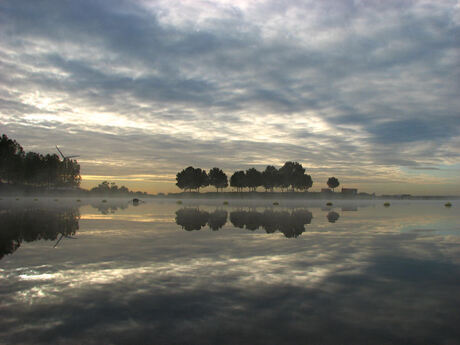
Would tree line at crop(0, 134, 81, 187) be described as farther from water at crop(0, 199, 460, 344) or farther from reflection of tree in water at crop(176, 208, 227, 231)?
water at crop(0, 199, 460, 344)

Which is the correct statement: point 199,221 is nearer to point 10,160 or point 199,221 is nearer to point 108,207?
point 108,207

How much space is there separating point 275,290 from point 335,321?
3144 mm

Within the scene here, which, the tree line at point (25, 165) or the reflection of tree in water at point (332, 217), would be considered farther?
the tree line at point (25, 165)

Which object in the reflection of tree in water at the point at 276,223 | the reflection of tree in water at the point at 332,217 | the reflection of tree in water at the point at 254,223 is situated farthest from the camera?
the reflection of tree in water at the point at 332,217

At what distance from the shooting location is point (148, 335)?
8.10m

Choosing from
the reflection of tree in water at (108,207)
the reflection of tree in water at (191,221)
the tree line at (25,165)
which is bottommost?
the reflection of tree in water at (108,207)

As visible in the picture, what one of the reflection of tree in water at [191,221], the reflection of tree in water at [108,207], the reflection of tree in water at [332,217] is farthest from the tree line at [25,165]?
the reflection of tree in water at [332,217]

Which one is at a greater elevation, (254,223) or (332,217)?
(332,217)

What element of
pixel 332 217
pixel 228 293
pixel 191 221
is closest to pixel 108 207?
pixel 191 221

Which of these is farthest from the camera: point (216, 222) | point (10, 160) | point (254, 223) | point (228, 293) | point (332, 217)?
point (10, 160)

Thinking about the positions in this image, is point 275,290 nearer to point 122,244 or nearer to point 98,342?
point 98,342

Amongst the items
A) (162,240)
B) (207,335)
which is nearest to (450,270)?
(207,335)

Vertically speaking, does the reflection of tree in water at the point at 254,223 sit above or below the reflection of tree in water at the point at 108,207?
above

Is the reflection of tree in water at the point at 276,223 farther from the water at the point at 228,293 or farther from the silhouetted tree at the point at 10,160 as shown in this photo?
the silhouetted tree at the point at 10,160
